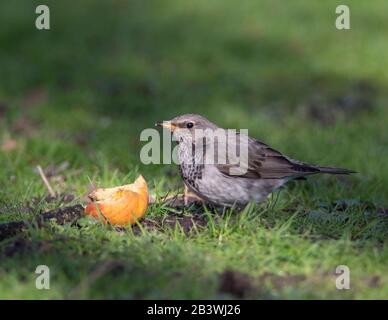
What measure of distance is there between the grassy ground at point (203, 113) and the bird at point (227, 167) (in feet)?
0.58

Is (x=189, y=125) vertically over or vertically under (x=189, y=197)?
over

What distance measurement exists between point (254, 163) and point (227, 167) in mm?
286

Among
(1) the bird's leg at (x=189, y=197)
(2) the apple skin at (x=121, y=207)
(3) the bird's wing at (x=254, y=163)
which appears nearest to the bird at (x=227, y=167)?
(3) the bird's wing at (x=254, y=163)

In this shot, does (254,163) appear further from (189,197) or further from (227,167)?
(189,197)

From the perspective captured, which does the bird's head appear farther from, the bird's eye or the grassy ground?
the grassy ground

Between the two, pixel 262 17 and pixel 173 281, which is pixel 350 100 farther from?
pixel 173 281

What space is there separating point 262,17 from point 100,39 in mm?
3164

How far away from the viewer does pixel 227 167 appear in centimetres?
615

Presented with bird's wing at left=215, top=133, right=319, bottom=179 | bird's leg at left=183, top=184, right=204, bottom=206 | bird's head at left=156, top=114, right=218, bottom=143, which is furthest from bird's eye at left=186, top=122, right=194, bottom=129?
bird's leg at left=183, top=184, right=204, bottom=206

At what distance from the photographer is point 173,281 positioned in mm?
4777

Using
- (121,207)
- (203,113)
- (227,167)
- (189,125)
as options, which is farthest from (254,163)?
(203,113)

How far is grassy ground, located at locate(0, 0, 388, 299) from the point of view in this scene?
4961mm

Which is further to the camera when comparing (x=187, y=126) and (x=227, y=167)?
(x=187, y=126)
